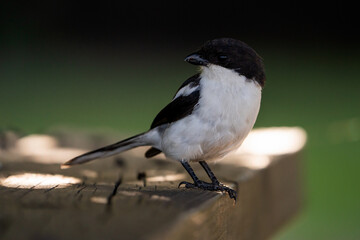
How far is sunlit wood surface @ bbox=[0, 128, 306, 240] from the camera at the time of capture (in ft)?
4.79

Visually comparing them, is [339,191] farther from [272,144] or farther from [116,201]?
[116,201]

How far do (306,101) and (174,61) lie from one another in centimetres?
206

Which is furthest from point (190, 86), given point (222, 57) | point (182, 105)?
point (222, 57)

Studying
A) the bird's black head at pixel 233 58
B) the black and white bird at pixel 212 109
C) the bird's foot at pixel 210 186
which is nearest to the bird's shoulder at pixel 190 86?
the black and white bird at pixel 212 109

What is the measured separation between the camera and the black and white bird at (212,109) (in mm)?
2836

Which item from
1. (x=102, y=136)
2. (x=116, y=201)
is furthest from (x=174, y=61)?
(x=116, y=201)

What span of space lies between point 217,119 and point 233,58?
15.3 inches

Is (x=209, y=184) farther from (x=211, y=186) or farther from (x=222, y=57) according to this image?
(x=222, y=57)

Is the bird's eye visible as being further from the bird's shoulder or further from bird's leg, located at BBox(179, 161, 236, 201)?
bird's leg, located at BBox(179, 161, 236, 201)

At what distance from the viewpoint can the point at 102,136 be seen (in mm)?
4074

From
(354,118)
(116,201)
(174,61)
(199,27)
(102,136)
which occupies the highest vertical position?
(199,27)

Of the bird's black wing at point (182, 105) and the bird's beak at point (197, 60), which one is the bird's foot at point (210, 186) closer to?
the bird's black wing at point (182, 105)

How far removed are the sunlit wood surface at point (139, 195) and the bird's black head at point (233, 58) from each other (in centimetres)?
50

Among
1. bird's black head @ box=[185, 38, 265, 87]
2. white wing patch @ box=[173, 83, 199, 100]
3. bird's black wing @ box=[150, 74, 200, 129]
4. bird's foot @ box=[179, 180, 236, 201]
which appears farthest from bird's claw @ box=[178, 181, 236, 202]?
bird's black head @ box=[185, 38, 265, 87]
